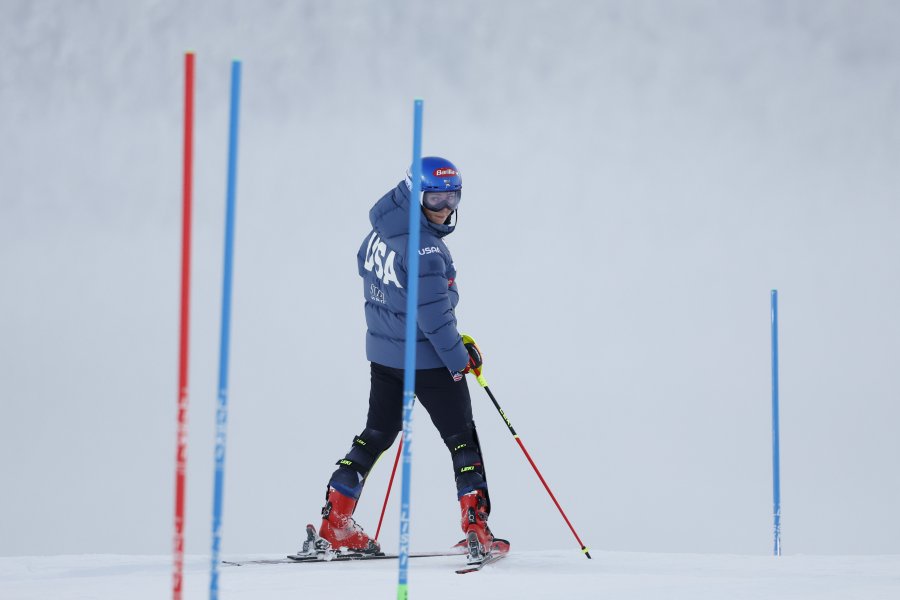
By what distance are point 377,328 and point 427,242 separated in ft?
1.84

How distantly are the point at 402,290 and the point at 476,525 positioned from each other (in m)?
1.11

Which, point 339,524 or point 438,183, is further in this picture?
point 339,524

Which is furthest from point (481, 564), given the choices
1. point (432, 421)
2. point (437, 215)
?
point (437, 215)

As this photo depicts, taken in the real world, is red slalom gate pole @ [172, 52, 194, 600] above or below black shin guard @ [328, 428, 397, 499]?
above

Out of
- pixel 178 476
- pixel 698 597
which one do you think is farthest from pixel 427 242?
pixel 178 476

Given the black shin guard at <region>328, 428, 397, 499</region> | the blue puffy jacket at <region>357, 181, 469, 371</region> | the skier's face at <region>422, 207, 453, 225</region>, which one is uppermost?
the skier's face at <region>422, 207, 453, 225</region>

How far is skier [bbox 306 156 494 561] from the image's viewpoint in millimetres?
4445

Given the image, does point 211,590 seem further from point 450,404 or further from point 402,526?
point 450,404

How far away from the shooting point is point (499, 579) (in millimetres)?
4172

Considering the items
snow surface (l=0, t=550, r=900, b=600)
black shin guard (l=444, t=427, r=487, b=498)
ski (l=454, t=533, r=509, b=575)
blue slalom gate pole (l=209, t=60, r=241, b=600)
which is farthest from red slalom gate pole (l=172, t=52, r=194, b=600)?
black shin guard (l=444, t=427, r=487, b=498)

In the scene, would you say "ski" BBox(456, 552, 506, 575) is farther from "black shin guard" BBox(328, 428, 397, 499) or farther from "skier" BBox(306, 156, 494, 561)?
"black shin guard" BBox(328, 428, 397, 499)

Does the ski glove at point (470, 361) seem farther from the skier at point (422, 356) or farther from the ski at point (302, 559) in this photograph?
the ski at point (302, 559)

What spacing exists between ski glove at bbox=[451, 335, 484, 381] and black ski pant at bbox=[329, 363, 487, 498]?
0.26 ft

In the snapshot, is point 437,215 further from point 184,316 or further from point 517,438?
point 184,316
